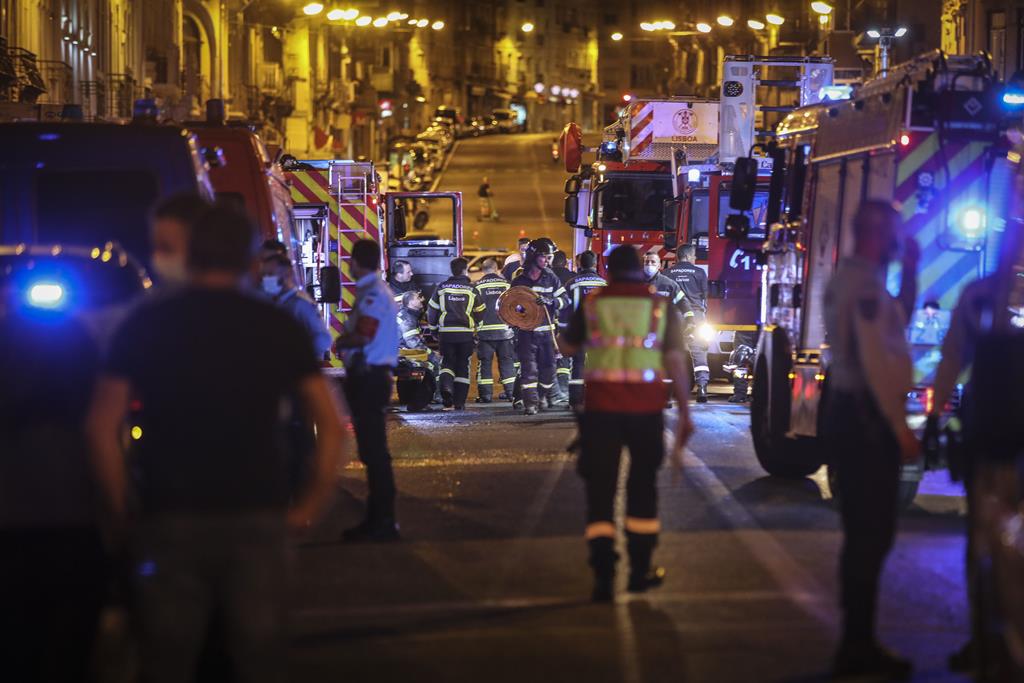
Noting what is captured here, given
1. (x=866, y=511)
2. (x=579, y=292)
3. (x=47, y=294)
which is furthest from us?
(x=579, y=292)

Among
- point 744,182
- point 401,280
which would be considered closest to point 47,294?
point 744,182

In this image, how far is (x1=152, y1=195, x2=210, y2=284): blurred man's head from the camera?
18.3 feet

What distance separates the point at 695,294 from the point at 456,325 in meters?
2.68

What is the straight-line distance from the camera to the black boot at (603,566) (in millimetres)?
7945

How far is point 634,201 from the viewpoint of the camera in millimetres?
25859

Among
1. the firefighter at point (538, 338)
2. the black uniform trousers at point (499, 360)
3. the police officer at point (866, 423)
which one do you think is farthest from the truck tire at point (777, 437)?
the black uniform trousers at point (499, 360)

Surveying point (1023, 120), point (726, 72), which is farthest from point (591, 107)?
point (1023, 120)

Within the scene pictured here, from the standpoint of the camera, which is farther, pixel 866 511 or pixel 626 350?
pixel 626 350

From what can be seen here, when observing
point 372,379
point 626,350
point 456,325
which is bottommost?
point 456,325

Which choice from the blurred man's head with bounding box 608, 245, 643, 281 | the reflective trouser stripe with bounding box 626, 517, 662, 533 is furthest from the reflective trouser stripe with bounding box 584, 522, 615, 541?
the blurred man's head with bounding box 608, 245, 643, 281

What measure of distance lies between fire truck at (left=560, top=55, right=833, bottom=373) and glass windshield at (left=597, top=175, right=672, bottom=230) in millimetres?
16

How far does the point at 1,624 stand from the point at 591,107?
15812 cm

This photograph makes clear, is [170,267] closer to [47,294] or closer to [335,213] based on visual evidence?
[47,294]

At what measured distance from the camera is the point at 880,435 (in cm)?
666
